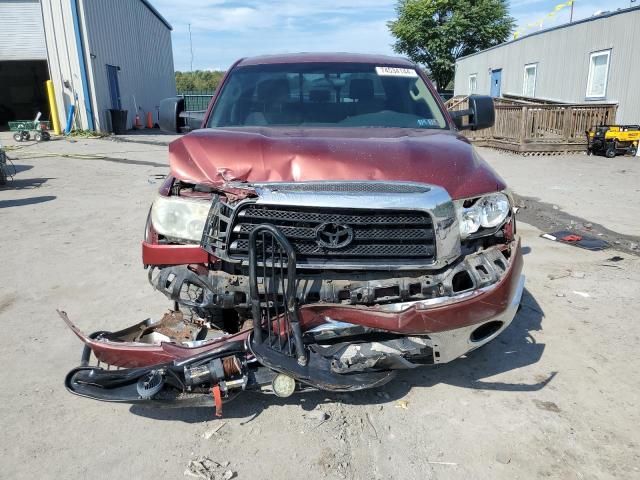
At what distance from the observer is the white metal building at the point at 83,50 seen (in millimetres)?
18500

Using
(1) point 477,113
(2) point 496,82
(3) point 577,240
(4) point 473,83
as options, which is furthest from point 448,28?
(1) point 477,113

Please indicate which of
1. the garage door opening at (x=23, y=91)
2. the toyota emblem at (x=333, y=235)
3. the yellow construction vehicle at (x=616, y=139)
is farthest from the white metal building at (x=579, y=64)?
the garage door opening at (x=23, y=91)

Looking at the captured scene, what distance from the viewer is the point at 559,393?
3117 mm

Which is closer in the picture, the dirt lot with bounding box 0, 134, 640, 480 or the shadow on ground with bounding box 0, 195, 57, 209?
the dirt lot with bounding box 0, 134, 640, 480

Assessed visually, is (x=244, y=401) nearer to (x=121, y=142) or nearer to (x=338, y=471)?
(x=338, y=471)

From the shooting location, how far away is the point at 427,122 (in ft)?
12.9

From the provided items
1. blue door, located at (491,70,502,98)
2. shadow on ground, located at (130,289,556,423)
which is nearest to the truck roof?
shadow on ground, located at (130,289,556,423)

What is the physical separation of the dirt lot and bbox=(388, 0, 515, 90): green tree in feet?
128

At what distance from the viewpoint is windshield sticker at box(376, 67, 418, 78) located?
4262mm

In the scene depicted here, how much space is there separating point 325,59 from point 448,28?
39.9 m

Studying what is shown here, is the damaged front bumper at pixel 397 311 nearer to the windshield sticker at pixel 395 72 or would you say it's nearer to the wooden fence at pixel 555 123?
the windshield sticker at pixel 395 72

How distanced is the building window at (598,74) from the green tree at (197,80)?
1981 inches

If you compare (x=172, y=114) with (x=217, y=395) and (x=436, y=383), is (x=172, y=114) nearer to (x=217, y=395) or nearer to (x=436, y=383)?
(x=217, y=395)

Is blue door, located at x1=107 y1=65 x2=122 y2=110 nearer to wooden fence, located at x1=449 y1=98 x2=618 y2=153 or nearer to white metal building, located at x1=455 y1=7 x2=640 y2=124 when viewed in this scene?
wooden fence, located at x1=449 y1=98 x2=618 y2=153
